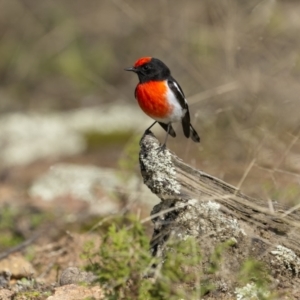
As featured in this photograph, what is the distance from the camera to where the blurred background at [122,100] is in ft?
22.1

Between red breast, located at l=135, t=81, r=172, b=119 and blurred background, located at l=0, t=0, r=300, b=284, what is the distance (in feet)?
0.93

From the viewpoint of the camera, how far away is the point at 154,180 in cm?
425

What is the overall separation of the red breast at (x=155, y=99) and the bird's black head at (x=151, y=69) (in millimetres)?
58

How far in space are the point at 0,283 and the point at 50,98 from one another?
8423 mm

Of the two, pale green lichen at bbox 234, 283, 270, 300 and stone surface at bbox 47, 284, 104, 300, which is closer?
pale green lichen at bbox 234, 283, 270, 300

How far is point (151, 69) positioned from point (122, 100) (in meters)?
6.76

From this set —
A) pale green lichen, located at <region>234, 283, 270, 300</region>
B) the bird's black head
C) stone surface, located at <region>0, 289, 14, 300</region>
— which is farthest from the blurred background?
stone surface, located at <region>0, 289, 14, 300</region>

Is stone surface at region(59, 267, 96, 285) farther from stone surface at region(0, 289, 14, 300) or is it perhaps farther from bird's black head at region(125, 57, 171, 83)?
bird's black head at region(125, 57, 171, 83)

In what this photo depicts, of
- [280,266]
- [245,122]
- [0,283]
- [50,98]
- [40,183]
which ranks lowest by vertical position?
[0,283]

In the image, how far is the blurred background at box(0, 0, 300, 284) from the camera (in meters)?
6.74

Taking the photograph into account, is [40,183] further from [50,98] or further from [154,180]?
[50,98]

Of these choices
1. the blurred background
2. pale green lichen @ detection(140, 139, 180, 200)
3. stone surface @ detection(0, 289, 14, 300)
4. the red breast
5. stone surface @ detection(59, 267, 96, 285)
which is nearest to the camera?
pale green lichen @ detection(140, 139, 180, 200)

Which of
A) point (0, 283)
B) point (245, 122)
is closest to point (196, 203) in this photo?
point (0, 283)

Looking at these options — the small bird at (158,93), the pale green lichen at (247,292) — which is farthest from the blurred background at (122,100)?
the pale green lichen at (247,292)
